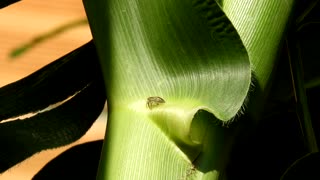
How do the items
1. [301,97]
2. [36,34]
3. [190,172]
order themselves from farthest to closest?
[36,34] → [301,97] → [190,172]

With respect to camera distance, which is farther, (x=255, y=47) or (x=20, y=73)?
(x=20, y=73)

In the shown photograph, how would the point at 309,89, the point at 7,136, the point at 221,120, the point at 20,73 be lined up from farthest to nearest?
the point at 20,73 → the point at 309,89 → the point at 7,136 → the point at 221,120

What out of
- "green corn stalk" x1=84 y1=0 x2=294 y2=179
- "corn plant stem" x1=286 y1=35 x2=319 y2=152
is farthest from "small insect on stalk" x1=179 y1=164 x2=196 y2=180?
"corn plant stem" x1=286 y1=35 x2=319 y2=152

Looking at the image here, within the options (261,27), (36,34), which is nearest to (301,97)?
(261,27)

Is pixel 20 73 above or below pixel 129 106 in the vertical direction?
below

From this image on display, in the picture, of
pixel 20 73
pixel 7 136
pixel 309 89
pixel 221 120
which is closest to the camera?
pixel 221 120

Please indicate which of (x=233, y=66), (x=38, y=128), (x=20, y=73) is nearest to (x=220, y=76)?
(x=233, y=66)

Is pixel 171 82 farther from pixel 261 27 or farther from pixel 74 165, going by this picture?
pixel 74 165

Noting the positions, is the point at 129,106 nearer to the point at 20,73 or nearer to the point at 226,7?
the point at 226,7

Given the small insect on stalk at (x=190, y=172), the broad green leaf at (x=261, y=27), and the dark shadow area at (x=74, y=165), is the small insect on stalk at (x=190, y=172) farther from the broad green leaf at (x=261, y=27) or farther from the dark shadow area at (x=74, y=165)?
the dark shadow area at (x=74, y=165)
